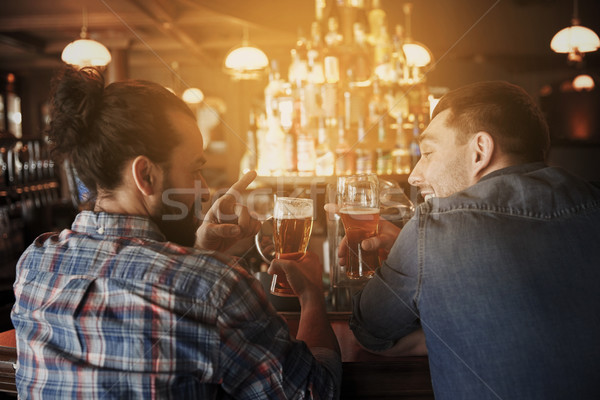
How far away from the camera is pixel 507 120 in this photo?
3.75 ft

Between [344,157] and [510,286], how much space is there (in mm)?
2829

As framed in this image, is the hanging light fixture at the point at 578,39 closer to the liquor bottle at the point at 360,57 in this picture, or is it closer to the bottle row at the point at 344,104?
the bottle row at the point at 344,104

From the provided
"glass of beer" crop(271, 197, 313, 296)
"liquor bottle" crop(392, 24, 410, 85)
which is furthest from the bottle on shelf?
"glass of beer" crop(271, 197, 313, 296)

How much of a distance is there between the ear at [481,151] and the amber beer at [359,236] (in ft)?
0.92

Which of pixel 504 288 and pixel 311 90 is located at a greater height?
pixel 311 90

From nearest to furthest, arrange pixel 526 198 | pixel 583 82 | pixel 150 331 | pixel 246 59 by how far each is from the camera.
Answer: pixel 150 331, pixel 526 198, pixel 246 59, pixel 583 82

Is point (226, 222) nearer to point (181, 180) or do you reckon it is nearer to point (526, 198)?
point (181, 180)

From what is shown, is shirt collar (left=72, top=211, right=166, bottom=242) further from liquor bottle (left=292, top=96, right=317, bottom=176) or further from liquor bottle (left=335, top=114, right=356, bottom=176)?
liquor bottle (left=335, top=114, right=356, bottom=176)

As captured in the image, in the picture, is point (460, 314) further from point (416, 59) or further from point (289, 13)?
point (289, 13)

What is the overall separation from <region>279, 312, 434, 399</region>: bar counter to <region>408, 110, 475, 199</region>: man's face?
0.44 meters

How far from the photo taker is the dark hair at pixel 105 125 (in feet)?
3.15

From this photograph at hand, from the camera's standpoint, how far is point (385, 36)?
12.5ft

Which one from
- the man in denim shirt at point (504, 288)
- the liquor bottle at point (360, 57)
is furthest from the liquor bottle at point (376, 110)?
the man in denim shirt at point (504, 288)

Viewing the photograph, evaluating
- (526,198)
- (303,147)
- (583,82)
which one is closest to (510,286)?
(526,198)
